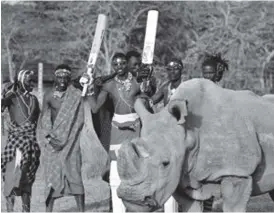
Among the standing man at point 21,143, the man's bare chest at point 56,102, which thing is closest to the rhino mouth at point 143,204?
the standing man at point 21,143

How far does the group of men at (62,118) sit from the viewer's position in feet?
28.3

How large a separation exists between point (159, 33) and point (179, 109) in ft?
80.3

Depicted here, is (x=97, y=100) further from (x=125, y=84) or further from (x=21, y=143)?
(x=21, y=143)

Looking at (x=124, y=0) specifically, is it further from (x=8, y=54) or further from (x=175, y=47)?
(x=8, y=54)

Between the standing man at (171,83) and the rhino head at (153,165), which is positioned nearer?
the rhino head at (153,165)

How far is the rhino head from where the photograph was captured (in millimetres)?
5699

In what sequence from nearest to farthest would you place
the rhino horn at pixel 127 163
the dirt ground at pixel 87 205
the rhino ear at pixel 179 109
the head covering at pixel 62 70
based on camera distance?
the rhino horn at pixel 127 163
the rhino ear at pixel 179 109
the head covering at pixel 62 70
the dirt ground at pixel 87 205

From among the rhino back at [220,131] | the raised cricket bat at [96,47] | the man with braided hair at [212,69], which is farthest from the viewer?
the raised cricket bat at [96,47]

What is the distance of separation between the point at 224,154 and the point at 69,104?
349 cm

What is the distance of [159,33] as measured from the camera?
3017cm

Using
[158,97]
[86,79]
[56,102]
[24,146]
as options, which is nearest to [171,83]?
[158,97]

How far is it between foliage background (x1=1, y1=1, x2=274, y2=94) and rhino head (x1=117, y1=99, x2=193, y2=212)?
22415mm

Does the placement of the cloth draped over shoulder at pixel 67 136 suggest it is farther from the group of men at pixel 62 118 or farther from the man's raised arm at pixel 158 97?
the man's raised arm at pixel 158 97

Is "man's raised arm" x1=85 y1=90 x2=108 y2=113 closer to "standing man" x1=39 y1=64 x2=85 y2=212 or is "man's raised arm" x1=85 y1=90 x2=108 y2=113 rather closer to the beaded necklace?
the beaded necklace
